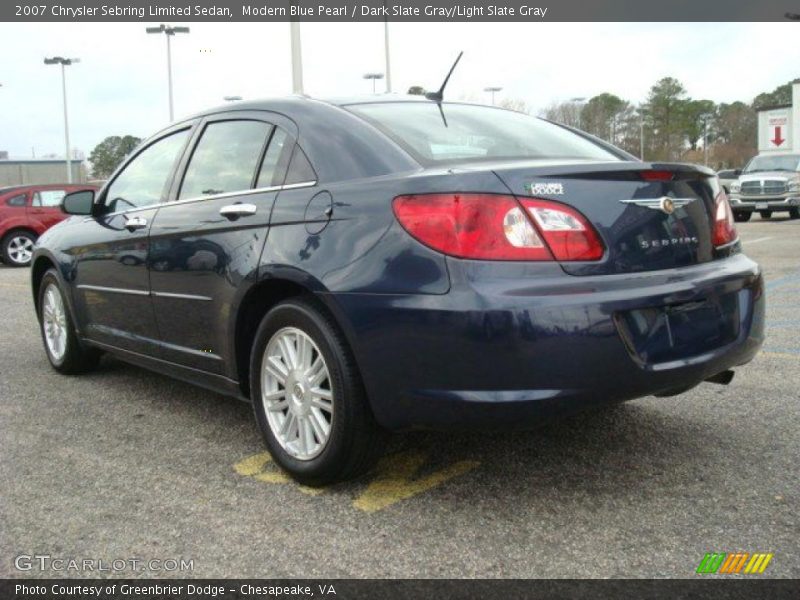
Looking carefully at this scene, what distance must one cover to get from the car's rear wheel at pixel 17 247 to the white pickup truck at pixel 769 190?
1637cm

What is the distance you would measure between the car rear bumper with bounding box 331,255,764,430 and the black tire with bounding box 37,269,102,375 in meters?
2.86

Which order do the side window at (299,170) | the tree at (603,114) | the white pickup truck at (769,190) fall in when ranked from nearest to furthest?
1. the side window at (299,170)
2. the white pickup truck at (769,190)
3. the tree at (603,114)

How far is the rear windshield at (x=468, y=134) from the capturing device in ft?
10.6

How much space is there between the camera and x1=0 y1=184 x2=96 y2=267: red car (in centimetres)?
1548

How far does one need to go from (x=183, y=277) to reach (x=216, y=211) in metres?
0.38

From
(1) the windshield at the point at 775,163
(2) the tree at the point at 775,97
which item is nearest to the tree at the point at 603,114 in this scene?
(2) the tree at the point at 775,97

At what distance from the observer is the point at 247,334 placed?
355 centimetres

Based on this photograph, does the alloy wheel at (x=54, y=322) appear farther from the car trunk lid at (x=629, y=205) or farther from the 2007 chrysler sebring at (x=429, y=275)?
the car trunk lid at (x=629, y=205)

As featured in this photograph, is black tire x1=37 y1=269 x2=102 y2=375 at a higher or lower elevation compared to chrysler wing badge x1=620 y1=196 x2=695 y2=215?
lower

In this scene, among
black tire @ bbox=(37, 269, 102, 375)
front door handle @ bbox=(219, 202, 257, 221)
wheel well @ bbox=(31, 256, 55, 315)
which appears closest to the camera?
front door handle @ bbox=(219, 202, 257, 221)

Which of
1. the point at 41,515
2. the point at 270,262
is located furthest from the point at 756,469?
the point at 41,515

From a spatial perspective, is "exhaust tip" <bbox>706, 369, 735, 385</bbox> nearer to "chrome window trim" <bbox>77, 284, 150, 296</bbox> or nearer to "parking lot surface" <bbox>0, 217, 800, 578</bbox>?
"parking lot surface" <bbox>0, 217, 800, 578</bbox>

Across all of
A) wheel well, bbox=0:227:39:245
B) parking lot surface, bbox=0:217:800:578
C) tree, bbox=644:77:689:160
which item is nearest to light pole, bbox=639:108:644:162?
tree, bbox=644:77:689:160

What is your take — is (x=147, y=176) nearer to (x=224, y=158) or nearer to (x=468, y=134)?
(x=224, y=158)
